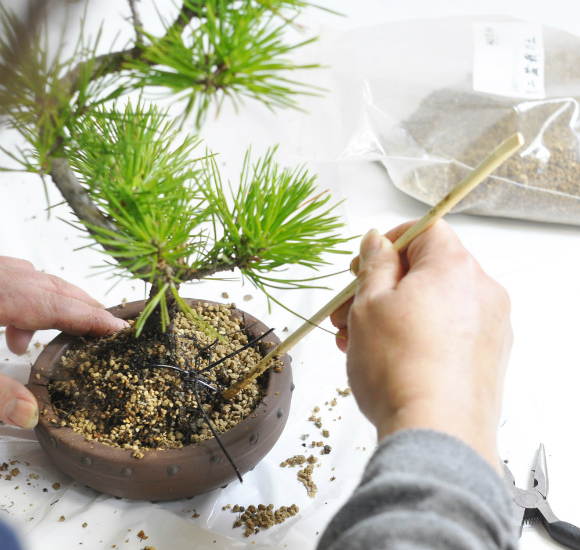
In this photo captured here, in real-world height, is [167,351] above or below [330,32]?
below

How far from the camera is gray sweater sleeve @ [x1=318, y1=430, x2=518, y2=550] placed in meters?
0.44

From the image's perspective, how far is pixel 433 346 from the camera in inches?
20.6

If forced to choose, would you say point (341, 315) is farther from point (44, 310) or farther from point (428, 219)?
point (44, 310)

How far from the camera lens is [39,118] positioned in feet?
1.72

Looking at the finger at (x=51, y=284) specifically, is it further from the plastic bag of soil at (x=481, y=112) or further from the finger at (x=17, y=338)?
the plastic bag of soil at (x=481, y=112)

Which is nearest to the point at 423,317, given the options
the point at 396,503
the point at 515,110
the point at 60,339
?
the point at 396,503

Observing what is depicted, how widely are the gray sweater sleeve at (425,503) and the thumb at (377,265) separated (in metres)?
0.14

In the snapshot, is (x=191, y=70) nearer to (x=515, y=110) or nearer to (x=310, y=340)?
(x=310, y=340)

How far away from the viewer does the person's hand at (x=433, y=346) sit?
0.51m

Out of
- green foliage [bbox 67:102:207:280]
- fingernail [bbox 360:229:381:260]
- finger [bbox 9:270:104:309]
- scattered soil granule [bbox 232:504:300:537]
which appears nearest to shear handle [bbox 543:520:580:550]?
scattered soil granule [bbox 232:504:300:537]

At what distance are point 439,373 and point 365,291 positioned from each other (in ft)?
0.34

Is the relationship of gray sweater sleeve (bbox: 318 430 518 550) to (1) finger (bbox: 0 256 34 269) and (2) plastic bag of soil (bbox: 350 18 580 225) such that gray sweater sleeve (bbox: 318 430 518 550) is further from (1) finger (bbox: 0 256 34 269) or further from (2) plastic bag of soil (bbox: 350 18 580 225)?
(2) plastic bag of soil (bbox: 350 18 580 225)

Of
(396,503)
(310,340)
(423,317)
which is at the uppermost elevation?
(423,317)

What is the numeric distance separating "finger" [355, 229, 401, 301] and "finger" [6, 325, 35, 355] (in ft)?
1.70
